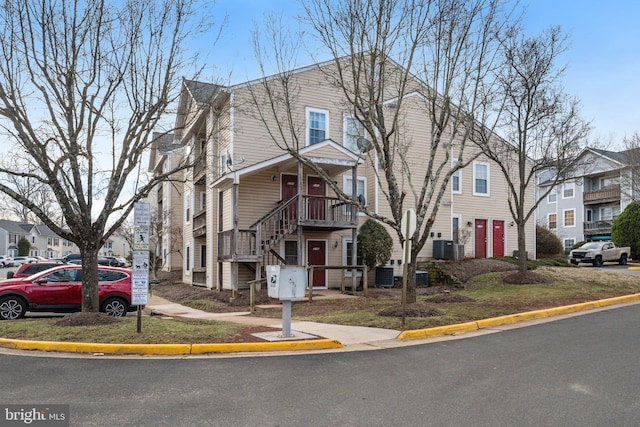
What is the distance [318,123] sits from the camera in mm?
22688

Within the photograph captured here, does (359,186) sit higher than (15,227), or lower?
higher

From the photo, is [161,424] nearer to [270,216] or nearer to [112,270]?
[112,270]

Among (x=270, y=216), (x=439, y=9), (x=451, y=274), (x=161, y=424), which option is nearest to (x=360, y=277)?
(x=451, y=274)

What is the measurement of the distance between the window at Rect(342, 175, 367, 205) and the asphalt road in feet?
46.8

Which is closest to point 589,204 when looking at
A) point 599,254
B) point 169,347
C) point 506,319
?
point 599,254

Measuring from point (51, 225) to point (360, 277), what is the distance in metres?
13.7

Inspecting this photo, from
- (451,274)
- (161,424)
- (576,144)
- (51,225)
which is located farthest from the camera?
(451,274)

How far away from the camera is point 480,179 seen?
26.9 metres

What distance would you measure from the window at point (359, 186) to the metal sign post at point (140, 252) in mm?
13662

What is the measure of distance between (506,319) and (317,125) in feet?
43.1

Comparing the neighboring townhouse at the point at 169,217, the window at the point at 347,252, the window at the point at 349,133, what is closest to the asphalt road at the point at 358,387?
the window at the point at 347,252

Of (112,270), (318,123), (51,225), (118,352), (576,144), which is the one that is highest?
(318,123)

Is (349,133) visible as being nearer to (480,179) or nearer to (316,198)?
(316,198)

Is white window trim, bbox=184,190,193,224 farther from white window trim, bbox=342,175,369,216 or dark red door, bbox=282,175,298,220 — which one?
white window trim, bbox=342,175,369,216
